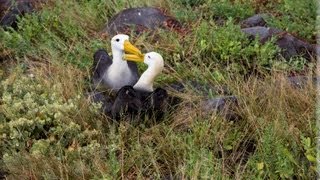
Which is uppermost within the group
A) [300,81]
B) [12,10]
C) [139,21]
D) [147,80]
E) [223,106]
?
[12,10]

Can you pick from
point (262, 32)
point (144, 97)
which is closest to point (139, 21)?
point (262, 32)

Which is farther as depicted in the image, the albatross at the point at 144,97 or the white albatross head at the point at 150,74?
the white albatross head at the point at 150,74

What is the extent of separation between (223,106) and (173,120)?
0.40m

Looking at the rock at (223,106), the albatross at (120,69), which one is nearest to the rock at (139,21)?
the albatross at (120,69)

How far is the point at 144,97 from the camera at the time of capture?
4.31 meters

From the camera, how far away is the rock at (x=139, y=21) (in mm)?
6281

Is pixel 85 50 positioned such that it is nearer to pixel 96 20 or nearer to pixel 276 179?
pixel 96 20

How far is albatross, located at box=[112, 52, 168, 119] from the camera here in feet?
13.8

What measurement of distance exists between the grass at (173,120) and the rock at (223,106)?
0.06 m

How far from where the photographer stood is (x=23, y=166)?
3.72 m

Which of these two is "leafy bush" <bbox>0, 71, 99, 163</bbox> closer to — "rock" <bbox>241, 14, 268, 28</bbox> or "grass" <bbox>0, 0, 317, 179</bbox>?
"grass" <bbox>0, 0, 317, 179</bbox>

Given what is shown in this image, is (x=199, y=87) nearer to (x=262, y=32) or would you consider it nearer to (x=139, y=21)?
(x=262, y=32)

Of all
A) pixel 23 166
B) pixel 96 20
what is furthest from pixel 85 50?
pixel 23 166

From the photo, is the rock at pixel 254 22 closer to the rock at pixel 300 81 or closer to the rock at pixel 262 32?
the rock at pixel 262 32
